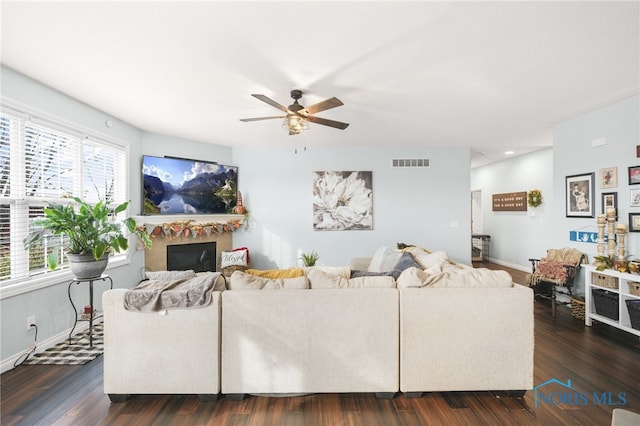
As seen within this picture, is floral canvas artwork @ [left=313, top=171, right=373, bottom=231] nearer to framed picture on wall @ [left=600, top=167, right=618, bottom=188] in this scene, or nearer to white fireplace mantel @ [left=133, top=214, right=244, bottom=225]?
white fireplace mantel @ [left=133, top=214, right=244, bottom=225]

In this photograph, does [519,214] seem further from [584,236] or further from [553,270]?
[553,270]

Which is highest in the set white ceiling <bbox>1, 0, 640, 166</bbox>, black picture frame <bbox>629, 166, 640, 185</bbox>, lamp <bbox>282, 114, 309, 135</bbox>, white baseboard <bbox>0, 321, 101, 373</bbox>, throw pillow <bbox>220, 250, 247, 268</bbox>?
white ceiling <bbox>1, 0, 640, 166</bbox>

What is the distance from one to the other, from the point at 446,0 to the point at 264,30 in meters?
1.17

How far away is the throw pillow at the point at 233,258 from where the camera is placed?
16.0ft

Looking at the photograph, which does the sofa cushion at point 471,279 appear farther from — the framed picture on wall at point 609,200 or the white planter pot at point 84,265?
the white planter pot at point 84,265

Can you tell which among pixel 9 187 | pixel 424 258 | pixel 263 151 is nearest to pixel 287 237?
pixel 263 151

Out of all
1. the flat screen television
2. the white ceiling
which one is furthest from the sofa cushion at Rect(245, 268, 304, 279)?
the flat screen television

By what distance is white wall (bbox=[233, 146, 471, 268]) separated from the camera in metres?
5.32

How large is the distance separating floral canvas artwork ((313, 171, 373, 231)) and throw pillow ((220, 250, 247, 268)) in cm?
140

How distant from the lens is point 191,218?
468 centimetres

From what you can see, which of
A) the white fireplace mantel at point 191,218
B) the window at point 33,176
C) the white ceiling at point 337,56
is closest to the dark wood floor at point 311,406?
the window at point 33,176

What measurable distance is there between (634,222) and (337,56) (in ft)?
12.2

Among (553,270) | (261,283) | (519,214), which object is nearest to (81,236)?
(261,283)

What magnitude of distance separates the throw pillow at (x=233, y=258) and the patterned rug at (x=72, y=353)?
2016 mm
